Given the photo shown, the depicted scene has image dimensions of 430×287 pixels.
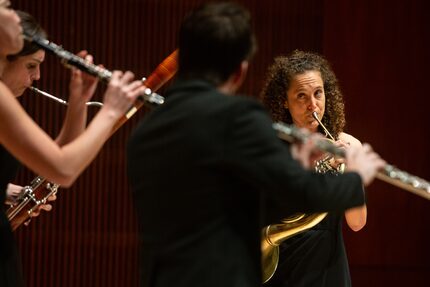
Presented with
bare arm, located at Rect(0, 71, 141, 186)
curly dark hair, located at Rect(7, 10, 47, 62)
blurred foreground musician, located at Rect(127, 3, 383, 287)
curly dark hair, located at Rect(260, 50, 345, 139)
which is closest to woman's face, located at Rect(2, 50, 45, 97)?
curly dark hair, located at Rect(7, 10, 47, 62)

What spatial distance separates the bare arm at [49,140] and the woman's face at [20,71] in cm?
37

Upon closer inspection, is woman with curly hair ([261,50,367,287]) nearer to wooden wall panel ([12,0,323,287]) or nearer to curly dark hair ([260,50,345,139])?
curly dark hair ([260,50,345,139])

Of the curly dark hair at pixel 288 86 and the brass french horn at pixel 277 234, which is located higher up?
the curly dark hair at pixel 288 86

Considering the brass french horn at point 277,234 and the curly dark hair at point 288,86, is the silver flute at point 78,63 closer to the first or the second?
the brass french horn at point 277,234

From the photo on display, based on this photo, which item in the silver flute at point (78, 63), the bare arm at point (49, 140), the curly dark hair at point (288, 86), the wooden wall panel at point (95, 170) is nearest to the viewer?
the bare arm at point (49, 140)

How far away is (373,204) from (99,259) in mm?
1324

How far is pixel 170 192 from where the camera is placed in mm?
1438

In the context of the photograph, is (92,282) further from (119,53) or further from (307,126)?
(307,126)

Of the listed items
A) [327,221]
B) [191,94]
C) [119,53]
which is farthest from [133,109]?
[119,53]

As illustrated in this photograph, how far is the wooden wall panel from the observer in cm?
344

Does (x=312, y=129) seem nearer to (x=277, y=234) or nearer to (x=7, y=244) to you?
(x=277, y=234)

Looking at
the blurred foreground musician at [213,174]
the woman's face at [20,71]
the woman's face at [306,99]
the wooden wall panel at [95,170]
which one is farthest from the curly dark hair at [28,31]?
the wooden wall panel at [95,170]

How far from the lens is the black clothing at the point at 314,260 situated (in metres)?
2.40

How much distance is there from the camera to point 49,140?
1571 mm
